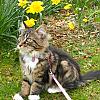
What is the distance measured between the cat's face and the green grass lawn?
787 mm

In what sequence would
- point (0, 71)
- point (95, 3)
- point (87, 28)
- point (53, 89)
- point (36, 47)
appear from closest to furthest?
point (36, 47) < point (53, 89) < point (0, 71) < point (87, 28) < point (95, 3)

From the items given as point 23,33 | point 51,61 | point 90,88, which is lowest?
point 90,88

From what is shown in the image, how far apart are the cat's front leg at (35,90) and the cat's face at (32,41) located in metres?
0.50

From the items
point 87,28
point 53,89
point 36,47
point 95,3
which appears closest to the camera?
point 36,47

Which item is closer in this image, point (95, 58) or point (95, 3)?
point (95, 58)

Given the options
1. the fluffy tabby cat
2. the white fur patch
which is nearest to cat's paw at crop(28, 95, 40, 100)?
the fluffy tabby cat

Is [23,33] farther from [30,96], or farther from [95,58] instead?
[95,58]

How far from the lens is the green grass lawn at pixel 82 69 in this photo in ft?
18.5

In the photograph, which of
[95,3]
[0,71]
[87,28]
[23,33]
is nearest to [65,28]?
[87,28]

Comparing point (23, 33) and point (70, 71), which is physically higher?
point (23, 33)

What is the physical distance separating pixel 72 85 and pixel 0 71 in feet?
4.14

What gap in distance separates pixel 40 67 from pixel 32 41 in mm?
394

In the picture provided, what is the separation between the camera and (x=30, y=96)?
5.42 m

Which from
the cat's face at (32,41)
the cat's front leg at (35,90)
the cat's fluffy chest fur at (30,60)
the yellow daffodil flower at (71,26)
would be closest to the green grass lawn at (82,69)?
the cat's front leg at (35,90)
